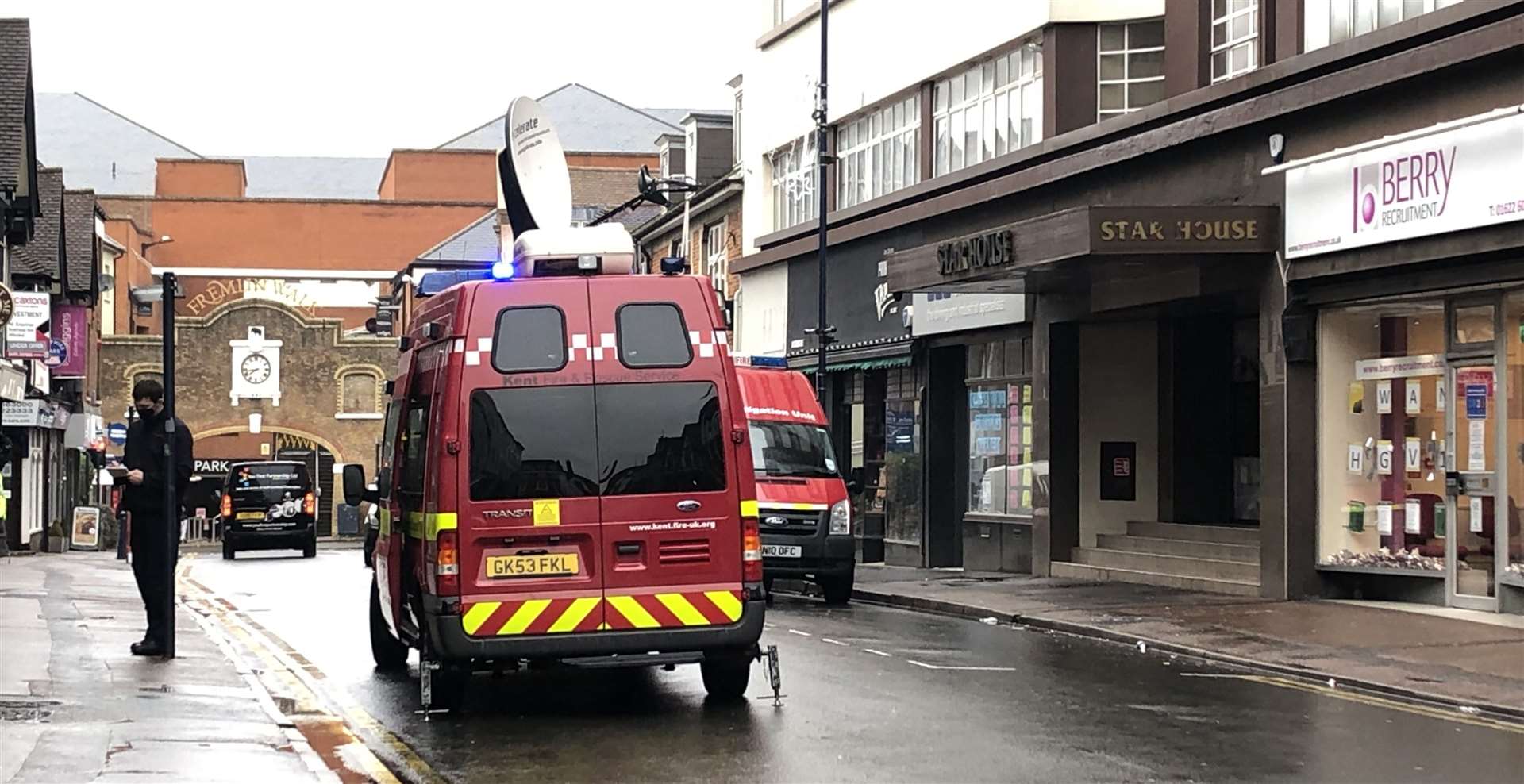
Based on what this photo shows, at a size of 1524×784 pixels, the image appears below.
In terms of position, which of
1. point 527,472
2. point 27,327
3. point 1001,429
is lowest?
point 527,472

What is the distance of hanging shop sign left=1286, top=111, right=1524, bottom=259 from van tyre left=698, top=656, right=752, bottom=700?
850 centimetres

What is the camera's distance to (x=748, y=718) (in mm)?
11672

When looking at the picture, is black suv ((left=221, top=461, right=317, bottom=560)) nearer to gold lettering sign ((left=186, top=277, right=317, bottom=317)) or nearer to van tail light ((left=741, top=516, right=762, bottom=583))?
van tail light ((left=741, top=516, right=762, bottom=583))

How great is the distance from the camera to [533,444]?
11.8 m

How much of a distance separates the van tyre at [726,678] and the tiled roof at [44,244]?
39937 millimetres

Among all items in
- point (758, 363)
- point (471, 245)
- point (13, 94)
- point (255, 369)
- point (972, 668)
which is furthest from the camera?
point (471, 245)

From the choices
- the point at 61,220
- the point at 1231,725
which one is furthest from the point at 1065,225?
the point at 61,220

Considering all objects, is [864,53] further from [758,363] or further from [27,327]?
[27,327]

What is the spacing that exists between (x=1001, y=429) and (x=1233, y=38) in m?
7.99

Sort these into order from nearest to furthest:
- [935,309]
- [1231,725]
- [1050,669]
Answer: [1231,725] < [1050,669] < [935,309]

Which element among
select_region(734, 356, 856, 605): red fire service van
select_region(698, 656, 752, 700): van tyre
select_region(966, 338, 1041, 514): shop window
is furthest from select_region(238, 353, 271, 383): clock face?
select_region(698, 656, 752, 700): van tyre

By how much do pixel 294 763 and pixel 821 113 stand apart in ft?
70.0

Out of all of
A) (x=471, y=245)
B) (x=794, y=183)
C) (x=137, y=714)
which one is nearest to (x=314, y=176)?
(x=471, y=245)

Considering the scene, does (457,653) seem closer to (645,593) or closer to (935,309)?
(645,593)
